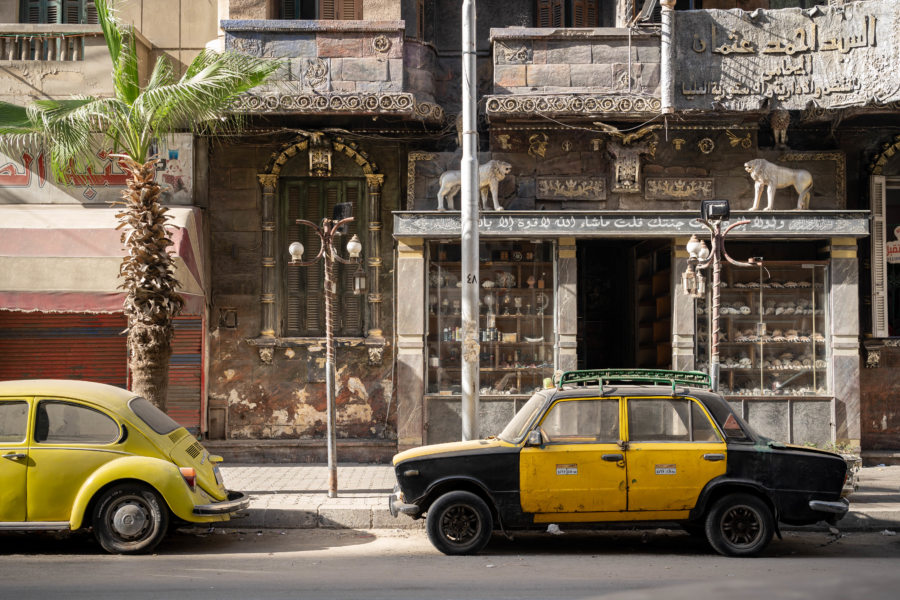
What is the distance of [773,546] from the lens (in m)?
9.71

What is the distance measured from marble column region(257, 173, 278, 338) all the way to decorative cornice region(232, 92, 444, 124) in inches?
61.9

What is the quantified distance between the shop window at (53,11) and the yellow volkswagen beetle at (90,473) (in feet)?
29.8

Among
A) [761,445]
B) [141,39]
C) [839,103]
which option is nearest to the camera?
[761,445]

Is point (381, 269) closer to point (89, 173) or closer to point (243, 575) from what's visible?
point (89, 173)

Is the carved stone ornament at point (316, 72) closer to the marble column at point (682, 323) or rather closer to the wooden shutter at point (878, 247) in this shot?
the marble column at point (682, 323)

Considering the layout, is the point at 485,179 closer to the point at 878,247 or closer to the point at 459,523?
the point at 878,247

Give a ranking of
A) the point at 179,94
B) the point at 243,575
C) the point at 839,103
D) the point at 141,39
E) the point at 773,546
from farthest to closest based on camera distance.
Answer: the point at 141,39
the point at 839,103
the point at 179,94
the point at 773,546
the point at 243,575

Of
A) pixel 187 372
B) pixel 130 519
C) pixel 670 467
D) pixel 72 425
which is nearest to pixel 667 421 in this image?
pixel 670 467

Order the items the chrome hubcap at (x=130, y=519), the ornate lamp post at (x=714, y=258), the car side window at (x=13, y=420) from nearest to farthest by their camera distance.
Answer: the chrome hubcap at (x=130, y=519) < the car side window at (x=13, y=420) < the ornate lamp post at (x=714, y=258)

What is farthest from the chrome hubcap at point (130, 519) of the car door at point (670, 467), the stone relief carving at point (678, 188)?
the stone relief carving at point (678, 188)

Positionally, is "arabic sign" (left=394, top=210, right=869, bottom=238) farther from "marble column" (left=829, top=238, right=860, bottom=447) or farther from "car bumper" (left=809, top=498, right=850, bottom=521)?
"car bumper" (left=809, top=498, right=850, bottom=521)

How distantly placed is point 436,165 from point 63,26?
21.3 feet

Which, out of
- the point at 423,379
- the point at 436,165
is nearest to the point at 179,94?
the point at 436,165

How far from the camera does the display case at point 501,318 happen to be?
14.9 meters
